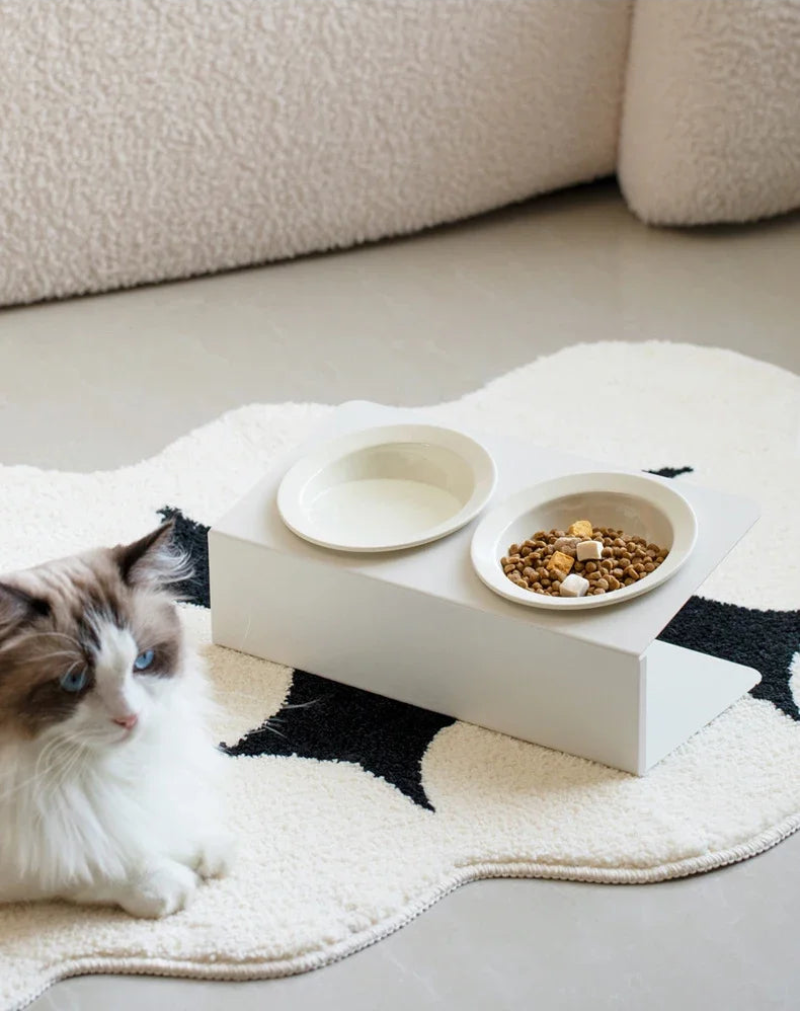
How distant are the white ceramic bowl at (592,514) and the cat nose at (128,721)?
1.27ft

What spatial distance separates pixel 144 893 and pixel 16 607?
288mm

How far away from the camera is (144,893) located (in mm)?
1215

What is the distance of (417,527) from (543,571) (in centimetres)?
16

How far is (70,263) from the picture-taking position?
231 cm

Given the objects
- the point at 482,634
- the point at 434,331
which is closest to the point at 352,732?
the point at 482,634

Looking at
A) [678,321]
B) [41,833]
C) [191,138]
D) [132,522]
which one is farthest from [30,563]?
[678,321]

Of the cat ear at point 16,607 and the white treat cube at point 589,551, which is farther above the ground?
the cat ear at point 16,607

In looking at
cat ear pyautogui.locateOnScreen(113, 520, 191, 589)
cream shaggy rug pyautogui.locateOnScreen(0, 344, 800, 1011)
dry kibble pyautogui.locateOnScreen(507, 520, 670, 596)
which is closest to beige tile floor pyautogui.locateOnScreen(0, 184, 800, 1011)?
cream shaggy rug pyautogui.locateOnScreen(0, 344, 800, 1011)

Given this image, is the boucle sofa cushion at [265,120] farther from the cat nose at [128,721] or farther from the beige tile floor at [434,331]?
the cat nose at [128,721]

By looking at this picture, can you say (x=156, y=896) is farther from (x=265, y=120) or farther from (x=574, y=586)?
(x=265, y=120)

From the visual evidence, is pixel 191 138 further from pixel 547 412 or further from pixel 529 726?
pixel 529 726

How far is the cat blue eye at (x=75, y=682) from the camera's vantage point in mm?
1119

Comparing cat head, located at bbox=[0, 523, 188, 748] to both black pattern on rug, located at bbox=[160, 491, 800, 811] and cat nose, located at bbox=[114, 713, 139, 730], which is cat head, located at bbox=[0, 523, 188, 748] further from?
black pattern on rug, located at bbox=[160, 491, 800, 811]

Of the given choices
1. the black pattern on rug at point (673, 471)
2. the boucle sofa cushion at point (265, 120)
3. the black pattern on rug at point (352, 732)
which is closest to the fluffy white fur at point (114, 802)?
the black pattern on rug at point (352, 732)
